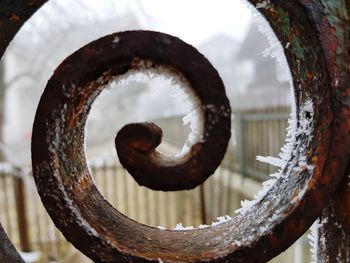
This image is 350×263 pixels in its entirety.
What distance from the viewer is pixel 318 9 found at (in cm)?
53

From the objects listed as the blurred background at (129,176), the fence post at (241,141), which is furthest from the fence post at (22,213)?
the fence post at (241,141)

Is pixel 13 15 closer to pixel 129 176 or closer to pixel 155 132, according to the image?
pixel 155 132

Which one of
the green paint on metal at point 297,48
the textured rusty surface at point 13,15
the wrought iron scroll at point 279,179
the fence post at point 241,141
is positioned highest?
the fence post at point 241,141

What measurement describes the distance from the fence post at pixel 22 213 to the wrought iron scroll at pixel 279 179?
5640mm

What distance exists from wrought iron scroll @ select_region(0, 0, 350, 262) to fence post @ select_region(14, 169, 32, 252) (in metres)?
5.64

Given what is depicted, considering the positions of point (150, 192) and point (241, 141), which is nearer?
point (241, 141)

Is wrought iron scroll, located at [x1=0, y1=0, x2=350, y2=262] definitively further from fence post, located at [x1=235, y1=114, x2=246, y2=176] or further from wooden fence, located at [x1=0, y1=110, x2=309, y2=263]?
fence post, located at [x1=235, y1=114, x2=246, y2=176]

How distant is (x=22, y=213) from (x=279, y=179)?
19.1 feet

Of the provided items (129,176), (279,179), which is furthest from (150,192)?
(279,179)

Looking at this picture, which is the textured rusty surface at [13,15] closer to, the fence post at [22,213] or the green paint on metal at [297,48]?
the green paint on metal at [297,48]

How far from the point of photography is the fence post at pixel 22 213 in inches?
232

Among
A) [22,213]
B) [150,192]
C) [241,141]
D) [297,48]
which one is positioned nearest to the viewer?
[297,48]

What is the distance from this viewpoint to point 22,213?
5.90 m

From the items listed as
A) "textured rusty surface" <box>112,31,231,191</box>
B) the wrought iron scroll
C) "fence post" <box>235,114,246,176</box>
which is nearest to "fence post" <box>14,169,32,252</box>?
"fence post" <box>235,114,246,176</box>
